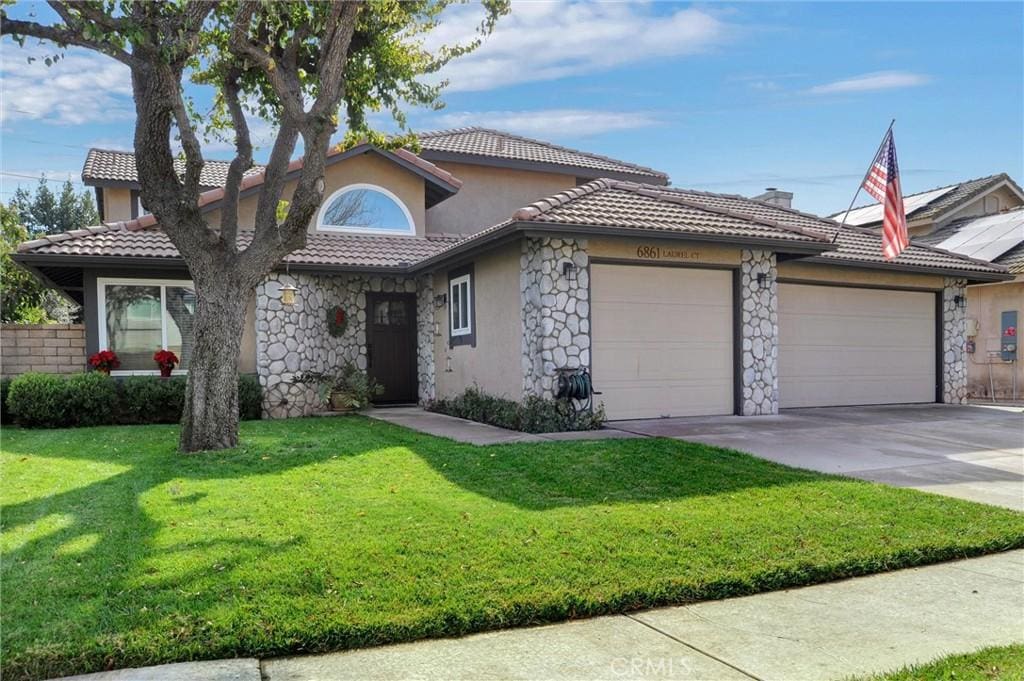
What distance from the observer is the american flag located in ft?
38.8

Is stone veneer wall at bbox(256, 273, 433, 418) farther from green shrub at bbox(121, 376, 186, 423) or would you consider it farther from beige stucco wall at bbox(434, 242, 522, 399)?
beige stucco wall at bbox(434, 242, 522, 399)

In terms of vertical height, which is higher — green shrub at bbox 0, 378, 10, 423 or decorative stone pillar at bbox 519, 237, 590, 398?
decorative stone pillar at bbox 519, 237, 590, 398

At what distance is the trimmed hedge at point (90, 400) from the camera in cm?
1154

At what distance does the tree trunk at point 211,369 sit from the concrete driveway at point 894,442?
5449 mm

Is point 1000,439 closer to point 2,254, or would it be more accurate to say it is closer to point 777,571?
point 777,571

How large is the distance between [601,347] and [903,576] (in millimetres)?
6616

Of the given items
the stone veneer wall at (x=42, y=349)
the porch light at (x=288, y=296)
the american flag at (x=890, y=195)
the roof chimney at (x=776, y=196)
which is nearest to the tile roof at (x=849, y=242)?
the american flag at (x=890, y=195)

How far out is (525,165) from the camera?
19.0 metres

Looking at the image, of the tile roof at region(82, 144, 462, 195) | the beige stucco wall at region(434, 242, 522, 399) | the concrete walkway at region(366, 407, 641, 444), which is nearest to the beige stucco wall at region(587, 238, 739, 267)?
the beige stucco wall at region(434, 242, 522, 399)

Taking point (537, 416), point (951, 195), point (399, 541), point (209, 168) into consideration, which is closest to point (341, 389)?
point (537, 416)

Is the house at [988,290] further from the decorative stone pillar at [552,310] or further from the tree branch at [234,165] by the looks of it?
the tree branch at [234,165]

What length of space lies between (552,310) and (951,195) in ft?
67.2

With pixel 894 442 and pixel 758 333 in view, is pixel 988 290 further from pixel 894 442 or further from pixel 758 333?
pixel 894 442

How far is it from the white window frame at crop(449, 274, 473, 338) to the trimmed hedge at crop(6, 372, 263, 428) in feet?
16.1
